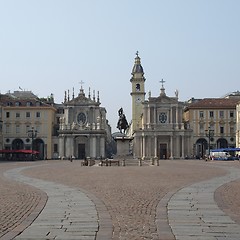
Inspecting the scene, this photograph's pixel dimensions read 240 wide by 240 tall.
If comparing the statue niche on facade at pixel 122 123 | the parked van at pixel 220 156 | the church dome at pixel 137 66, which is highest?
the church dome at pixel 137 66

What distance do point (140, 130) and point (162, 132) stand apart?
485 centimetres

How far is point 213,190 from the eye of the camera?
21.3 meters

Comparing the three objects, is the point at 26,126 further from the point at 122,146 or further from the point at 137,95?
the point at 122,146

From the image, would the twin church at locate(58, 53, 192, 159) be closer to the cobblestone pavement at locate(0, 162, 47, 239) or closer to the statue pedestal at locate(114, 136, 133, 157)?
the statue pedestal at locate(114, 136, 133, 157)

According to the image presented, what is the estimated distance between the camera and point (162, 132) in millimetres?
106062

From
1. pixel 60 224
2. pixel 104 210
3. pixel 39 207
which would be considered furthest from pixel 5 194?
pixel 60 224

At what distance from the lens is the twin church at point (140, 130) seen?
10456 centimetres

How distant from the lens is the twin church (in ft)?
343

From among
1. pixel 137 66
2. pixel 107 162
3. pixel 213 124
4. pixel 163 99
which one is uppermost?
pixel 137 66

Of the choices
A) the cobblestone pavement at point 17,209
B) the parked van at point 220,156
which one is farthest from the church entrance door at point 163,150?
the cobblestone pavement at point 17,209

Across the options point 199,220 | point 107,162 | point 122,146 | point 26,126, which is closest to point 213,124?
point 122,146

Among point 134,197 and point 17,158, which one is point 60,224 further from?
point 17,158

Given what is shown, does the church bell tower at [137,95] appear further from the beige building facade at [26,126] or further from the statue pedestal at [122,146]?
the statue pedestal at [122,146]

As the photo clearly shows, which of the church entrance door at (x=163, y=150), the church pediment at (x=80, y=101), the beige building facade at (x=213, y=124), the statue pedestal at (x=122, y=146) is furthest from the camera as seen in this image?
Result: the church pediment at (x=80, y=101)
